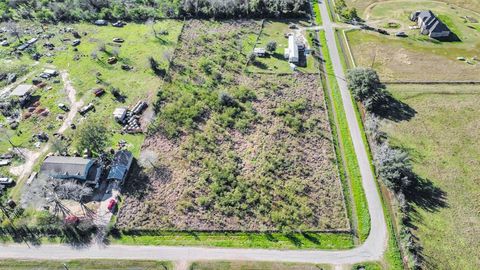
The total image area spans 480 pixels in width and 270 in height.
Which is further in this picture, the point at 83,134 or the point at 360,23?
the point at 360,23

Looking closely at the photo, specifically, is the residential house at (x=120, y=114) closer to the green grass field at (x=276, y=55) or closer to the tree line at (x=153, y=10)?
the green grass field at (x=276, y=55)

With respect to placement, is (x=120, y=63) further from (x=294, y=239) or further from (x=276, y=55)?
(x=294, y=239)

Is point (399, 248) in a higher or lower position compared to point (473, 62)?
lower

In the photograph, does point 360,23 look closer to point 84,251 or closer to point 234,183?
point 234,183

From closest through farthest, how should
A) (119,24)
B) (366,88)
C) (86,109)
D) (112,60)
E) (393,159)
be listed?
(393,159), (366,88), (86,109), (112,60), (119,24)

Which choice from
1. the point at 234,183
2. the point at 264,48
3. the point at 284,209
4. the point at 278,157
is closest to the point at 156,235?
the point at 234,183

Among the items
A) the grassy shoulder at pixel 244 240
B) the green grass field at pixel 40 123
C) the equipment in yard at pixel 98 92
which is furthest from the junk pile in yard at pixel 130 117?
the grassy shoulder at pixel 244 240

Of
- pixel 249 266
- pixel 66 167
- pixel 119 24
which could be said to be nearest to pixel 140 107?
pixel 66 167
